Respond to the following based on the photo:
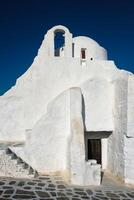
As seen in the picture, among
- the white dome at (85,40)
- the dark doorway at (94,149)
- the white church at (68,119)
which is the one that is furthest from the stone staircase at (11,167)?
the white dome at (85,40)

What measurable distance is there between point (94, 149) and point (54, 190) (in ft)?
16.0

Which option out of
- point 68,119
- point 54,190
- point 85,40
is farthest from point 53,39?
point 54,190

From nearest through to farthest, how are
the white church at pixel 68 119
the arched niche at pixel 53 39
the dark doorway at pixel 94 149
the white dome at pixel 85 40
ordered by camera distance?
1. the white church at pixel 68 119
2. the arched niche at pixel 53 39
3. the dark doorway at pixel 94 149
4. the white dome at pixel 85 40

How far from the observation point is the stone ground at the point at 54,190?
7.78 m

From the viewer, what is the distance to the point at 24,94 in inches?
463

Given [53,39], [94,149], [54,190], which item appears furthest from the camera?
[94,149]

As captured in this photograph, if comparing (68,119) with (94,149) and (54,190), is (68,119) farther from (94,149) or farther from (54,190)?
(54,190)

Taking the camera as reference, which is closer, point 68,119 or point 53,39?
point 68,119

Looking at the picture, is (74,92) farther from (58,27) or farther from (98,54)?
(98,54)

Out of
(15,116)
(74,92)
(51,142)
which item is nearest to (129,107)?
(74,92)

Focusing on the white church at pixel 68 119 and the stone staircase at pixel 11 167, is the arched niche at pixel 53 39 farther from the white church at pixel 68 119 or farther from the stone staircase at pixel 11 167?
the stone staircase at pixel 11 167

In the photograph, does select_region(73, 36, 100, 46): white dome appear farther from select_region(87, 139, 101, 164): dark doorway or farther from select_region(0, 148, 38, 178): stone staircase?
select_region(0, 148, 38, 178): stone staircase

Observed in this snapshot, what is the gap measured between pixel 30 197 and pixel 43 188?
0.98 metres

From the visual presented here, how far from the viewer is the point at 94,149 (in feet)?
42.0
